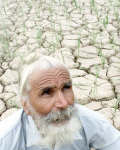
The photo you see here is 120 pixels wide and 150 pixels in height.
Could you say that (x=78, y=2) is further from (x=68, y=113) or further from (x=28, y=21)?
(x=68, y=113)

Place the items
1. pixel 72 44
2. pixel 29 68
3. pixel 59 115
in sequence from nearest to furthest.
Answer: pixel 59 115 → pixel 29 68 → pixel 72 44

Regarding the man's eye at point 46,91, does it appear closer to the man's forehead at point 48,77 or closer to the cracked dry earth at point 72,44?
the man's forehead at point 48,77

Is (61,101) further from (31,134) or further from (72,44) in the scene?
(72,44)

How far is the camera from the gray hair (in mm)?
1881

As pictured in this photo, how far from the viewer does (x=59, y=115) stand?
5.82ft

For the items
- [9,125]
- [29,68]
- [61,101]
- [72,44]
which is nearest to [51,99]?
[61,101]

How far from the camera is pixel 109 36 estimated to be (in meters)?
4.35

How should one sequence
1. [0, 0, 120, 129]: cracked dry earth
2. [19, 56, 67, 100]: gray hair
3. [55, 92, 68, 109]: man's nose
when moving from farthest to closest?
[0, 0, 120, 129]: cracked dry earth < [19, 56, 67, 100]: gray hair < [55, 92, 68, 109]: man's nose

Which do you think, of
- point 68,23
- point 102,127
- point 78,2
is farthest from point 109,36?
point 102,127

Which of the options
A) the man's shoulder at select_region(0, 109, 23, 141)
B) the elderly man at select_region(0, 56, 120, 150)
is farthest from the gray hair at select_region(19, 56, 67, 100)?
the man's shoulder at select_region(0, 109, 23, 141)

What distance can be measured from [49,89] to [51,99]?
6cm

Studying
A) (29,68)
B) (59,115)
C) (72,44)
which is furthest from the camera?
(72,44)

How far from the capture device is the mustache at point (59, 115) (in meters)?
1.77

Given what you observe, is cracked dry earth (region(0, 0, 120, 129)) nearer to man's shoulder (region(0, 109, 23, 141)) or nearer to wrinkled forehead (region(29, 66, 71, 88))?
wrinkled forehead (region(29, 66, 71, 88))
